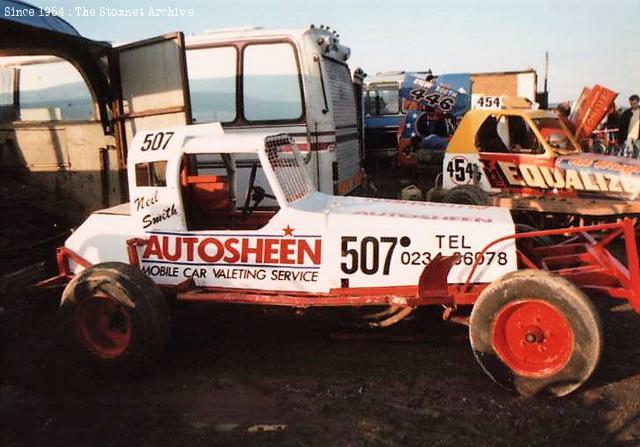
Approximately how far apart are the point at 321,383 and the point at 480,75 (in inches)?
774

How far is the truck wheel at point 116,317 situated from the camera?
14.9ft

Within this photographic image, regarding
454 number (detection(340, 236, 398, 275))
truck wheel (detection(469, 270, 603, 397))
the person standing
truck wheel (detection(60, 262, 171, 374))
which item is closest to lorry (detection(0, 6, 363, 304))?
truck wheel (detection(60, 262, 171, 374))

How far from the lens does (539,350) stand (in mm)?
4184

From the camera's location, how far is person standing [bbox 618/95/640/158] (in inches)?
502

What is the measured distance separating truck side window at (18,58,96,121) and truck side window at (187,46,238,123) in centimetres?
142

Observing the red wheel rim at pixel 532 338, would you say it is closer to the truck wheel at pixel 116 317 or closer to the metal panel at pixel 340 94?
the truck wheel at pixel 116 317

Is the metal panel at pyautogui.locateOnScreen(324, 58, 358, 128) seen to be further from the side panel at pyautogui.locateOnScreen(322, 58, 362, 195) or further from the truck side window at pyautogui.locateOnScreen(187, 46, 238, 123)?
the truck side window at pyautogui.locateOnScreen(187, 46, 238, 123)

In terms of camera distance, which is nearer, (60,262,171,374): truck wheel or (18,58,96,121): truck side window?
(60,262,171,374): truck wheel

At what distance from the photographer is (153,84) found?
23.7ft

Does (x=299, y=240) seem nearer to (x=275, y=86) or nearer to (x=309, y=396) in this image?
(x=309, y=396)

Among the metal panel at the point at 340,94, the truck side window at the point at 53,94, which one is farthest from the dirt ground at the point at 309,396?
the metal panel at the point at 340,94

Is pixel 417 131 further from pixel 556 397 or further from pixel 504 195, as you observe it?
pixel 556 397

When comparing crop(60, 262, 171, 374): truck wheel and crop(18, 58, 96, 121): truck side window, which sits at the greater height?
crop(18, 58, 96, 121): truck side window

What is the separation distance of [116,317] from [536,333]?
319 cm
